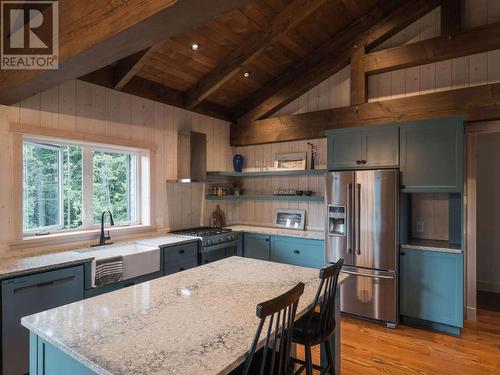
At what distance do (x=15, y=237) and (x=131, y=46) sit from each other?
2162 mm

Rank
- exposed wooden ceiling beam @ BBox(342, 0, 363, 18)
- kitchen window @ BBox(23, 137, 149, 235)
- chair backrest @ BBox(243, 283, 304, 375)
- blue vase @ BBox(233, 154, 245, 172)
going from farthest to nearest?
blue vase @ BBox(233, 154, 245, 172)
exposed wooden ceiling beam @ BBox(342, 0, 363, 18)
kitchen window @ BBox(23, 137, 149, 235)
chair backrest @ BBox(243, 283, 304, 375)

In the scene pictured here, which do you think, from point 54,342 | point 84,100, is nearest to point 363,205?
point 54,342

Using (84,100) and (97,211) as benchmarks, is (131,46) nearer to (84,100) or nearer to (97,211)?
(84,100)

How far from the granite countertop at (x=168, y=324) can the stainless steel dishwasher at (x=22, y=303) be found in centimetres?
100

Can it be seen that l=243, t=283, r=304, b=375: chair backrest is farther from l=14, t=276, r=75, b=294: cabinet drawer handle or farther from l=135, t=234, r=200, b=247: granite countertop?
l=135, t=234, r=200, b=247: granite countertop

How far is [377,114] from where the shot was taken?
12.6 ft

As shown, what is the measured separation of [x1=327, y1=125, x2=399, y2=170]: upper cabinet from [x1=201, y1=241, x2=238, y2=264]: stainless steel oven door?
170 centimetres

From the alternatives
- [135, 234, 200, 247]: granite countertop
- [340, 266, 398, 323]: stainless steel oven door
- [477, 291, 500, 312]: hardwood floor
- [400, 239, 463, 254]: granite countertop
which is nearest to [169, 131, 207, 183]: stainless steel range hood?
[135, 234, 200, 247]: granite countertop

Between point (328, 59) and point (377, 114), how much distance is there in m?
1.04

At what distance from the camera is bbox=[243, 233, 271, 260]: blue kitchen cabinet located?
4305 millimetres

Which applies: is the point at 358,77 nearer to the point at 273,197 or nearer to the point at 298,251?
the point at 273,197

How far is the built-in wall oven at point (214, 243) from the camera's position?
3.82 m

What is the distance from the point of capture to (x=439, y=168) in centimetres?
316

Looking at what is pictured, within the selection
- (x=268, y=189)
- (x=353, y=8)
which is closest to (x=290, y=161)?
(x=268, y=189)
